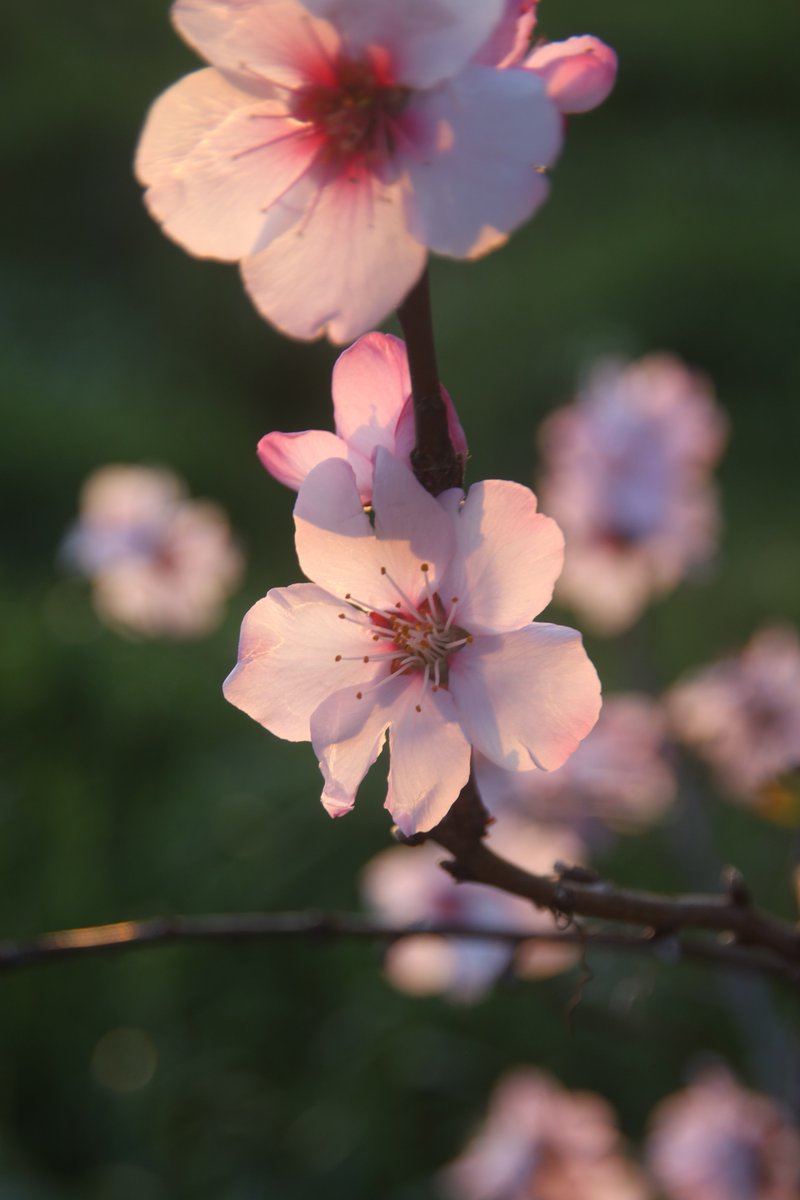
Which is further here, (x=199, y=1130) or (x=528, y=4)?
(x=199, y=1130)

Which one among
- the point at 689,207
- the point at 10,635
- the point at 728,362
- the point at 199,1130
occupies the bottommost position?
the point at 199,1130

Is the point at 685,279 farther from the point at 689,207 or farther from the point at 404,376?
the point at 404,376

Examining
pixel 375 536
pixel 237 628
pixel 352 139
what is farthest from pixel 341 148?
pixel 237 628

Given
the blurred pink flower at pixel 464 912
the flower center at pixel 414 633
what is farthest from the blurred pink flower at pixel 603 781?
the flower center at pixel 414 633

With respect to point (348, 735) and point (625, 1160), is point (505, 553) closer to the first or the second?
point (348, 735)

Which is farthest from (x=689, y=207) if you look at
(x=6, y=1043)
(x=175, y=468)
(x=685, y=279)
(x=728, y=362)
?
(x=6, y=1043)

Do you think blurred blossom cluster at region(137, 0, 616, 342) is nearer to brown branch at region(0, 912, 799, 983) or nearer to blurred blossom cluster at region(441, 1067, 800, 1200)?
brown branch at region(0, 912, 799, 983)

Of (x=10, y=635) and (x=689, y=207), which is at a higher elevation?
(x=689, y=207)

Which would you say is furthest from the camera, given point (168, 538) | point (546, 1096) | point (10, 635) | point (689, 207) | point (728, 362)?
point (689, 207)
